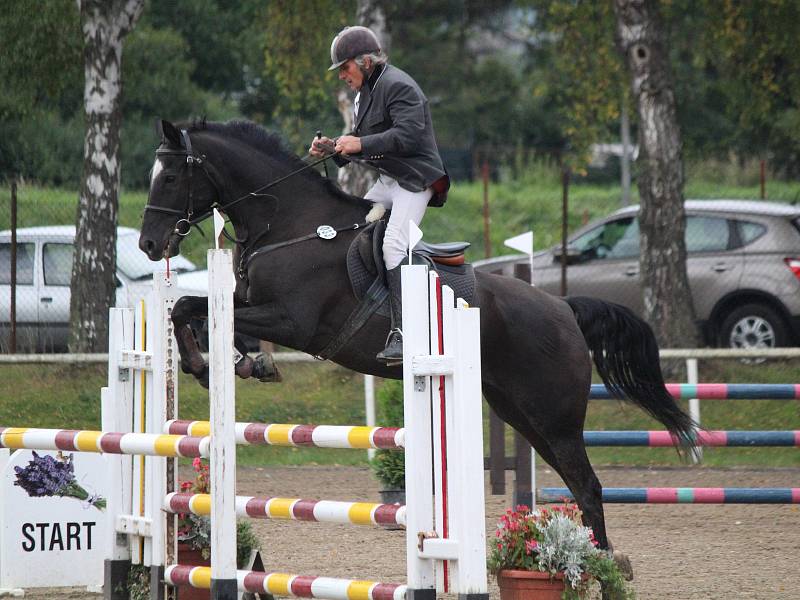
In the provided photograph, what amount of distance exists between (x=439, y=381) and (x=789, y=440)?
3.81 metres

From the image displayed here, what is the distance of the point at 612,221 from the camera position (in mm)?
12594

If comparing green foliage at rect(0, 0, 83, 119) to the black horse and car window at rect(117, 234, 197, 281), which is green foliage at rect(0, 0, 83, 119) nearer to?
car window at rect(117, 234, 197, 281)

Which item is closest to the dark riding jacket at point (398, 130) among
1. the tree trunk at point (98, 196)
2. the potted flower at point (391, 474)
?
the potted flower at point (391, 474)

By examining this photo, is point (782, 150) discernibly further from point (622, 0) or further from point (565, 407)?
point (565, 407)

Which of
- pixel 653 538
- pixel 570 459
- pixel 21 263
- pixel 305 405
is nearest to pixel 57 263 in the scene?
pixel 21 263

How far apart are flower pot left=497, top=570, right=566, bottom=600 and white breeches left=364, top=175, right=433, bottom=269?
153 centimetres

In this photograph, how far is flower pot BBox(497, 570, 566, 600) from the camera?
460 cm

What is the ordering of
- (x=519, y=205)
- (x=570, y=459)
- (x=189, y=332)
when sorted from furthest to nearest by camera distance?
(x=519, y=205)
(x=570, y=459)
(x=189, y=332)

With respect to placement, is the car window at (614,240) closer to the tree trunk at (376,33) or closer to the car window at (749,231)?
the car window at (749,231)

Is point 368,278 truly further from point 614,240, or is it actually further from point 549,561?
point 614,240

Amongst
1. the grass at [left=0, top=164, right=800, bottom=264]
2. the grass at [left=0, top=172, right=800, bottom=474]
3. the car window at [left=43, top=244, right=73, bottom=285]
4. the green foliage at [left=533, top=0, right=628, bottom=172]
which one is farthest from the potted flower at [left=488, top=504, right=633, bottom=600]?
the grass at [left=0, top=164, right=800, bottom=264]

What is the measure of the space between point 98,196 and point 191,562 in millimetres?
6404

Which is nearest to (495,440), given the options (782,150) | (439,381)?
(439,381)

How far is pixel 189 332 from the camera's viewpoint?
5.32 metres
